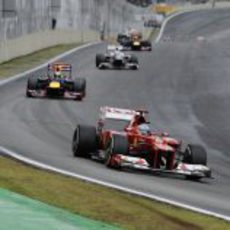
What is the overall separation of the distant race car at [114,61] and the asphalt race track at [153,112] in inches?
26.5

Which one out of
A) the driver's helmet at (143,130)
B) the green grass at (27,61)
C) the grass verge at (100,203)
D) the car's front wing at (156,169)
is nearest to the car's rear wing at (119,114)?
the driver's helmet at (143,130)

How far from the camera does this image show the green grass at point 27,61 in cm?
3973

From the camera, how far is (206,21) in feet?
346

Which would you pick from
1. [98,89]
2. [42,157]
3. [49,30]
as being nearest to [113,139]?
[42,157]

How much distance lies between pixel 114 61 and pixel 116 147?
86.2 feet

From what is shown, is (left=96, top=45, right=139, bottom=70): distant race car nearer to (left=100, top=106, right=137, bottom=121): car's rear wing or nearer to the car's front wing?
(left=100, top=106, right=137, bottom=121): car's rear wing

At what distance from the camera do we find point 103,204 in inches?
473

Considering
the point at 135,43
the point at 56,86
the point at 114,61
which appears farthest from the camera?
the point at 135,43

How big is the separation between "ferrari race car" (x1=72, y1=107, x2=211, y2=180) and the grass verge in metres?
1.93

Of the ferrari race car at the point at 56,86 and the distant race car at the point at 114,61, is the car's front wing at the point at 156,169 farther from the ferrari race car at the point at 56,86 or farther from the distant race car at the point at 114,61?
the distant race car at the point at 114,61

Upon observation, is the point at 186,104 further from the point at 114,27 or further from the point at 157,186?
the point at 114,27

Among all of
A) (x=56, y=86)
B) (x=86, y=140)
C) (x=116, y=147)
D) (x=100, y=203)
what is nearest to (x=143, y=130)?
(x=116, y=147)

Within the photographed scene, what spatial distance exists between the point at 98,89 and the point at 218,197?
807 inches

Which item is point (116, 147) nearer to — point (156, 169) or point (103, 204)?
point (156, 169)
